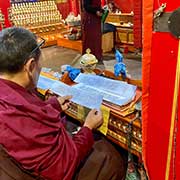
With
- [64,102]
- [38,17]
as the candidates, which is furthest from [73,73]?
[38,17]

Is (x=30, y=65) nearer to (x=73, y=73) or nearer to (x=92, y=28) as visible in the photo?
(x=73, y=73)

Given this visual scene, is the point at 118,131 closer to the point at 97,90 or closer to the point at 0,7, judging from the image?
the point at 97,90

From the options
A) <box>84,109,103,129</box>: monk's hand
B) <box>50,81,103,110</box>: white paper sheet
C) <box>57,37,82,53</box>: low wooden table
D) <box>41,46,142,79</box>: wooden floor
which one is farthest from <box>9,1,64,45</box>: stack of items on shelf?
<box>84,109,103,129</box>: monk's hand

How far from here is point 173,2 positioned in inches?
28.9

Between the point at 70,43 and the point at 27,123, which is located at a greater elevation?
the point at 27,123

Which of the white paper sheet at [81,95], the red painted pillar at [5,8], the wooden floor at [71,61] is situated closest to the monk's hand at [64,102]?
the white paper sheet at [81,95]

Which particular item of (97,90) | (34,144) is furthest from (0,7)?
(34,144)

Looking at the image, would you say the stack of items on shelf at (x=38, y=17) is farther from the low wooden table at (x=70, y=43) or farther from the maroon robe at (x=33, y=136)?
the maroon robe at (x=33, y=136)

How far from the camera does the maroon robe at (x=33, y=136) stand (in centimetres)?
84

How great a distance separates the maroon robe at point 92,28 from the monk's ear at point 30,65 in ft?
5.10

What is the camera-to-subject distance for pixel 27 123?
86 centimetres

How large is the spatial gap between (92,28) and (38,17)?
8.32 ft

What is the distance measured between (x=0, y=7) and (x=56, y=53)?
7.37 feet

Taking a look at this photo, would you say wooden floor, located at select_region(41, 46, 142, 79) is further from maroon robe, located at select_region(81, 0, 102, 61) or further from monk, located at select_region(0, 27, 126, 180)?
monk, located at select_region(0, 27, 126, 180)
